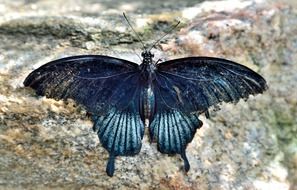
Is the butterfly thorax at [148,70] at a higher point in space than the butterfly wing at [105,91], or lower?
higher

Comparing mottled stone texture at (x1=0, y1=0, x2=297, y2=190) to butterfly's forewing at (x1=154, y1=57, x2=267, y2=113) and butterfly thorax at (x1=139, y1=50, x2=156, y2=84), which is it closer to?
butterfly's forewing at (x1=154, y1=57, x2=267, y2=113)

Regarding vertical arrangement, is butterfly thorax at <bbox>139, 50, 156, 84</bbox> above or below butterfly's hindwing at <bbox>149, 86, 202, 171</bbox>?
above

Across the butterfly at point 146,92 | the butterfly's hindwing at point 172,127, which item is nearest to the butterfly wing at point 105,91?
the butterfly at point 146,92

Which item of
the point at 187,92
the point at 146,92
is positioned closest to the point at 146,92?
the point at 146,92

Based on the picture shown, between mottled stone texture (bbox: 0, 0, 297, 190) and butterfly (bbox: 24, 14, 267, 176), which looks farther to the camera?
mottled stone texture (bbox: 0, 0, 297, 190)

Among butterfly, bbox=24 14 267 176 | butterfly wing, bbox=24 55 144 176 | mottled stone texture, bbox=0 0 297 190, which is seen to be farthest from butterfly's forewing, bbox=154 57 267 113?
mottled stone texture, bbox=0 0 297 190

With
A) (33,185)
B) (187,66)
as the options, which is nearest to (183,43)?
(187,66)

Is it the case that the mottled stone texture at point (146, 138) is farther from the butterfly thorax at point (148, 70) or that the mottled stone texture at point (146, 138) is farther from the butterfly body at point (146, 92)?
the butterfly thorax at point (148, 70)
